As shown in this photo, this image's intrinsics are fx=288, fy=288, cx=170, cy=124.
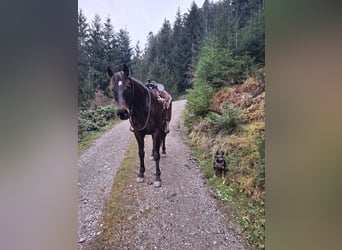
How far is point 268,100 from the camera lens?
153 cm

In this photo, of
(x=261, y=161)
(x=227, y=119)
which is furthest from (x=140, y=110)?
(x=261, y=161)

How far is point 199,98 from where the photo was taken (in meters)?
1.66

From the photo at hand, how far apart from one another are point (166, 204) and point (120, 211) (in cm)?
26

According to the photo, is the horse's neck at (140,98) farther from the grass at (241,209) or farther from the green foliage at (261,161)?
the green foliage at (261,161)

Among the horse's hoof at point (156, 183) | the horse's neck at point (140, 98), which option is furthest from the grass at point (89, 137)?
the horse's hoof at point (156, 183)

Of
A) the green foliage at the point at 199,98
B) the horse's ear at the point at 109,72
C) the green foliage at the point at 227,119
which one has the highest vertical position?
the horse's ear at the point at 109,72

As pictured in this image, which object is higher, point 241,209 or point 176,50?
point 176,50

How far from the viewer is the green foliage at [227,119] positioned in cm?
158

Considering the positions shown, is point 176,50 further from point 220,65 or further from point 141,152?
point 141,152

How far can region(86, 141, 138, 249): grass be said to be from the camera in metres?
1.54

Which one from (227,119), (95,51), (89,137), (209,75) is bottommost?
(89,137)

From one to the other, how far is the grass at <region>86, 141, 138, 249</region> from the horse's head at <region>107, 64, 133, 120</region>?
0.64 ft

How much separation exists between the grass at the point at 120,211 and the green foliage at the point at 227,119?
477 mm
